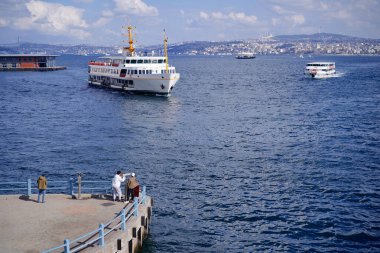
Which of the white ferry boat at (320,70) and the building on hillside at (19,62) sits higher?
the building on hillside at (19,62)

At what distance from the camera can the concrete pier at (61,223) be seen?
1877 centimetres

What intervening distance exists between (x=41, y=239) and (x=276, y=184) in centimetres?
2306

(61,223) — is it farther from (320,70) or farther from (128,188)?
(320,70)

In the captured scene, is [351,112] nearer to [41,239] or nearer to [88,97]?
[88,97]

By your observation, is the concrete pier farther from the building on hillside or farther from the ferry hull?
the building on hillside

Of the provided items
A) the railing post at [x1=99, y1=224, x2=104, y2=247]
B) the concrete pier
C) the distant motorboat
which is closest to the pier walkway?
the concrete pier

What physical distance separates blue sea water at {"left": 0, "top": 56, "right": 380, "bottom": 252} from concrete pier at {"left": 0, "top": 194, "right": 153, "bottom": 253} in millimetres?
4441

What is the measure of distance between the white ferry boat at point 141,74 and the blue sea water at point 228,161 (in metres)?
6.38

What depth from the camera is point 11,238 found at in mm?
19047

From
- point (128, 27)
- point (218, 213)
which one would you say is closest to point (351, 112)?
point (218, 213)

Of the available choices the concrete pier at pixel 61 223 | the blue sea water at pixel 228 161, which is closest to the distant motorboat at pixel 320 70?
the blue sea water at pixel 228 161

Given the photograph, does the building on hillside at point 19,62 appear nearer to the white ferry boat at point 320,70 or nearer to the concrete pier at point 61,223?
the white ferry boat at point 320,70

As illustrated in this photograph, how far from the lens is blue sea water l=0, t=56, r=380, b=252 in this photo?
28453 millimetres

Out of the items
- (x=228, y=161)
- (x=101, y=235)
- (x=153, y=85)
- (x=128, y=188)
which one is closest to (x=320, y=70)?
(x=153, y=85)
